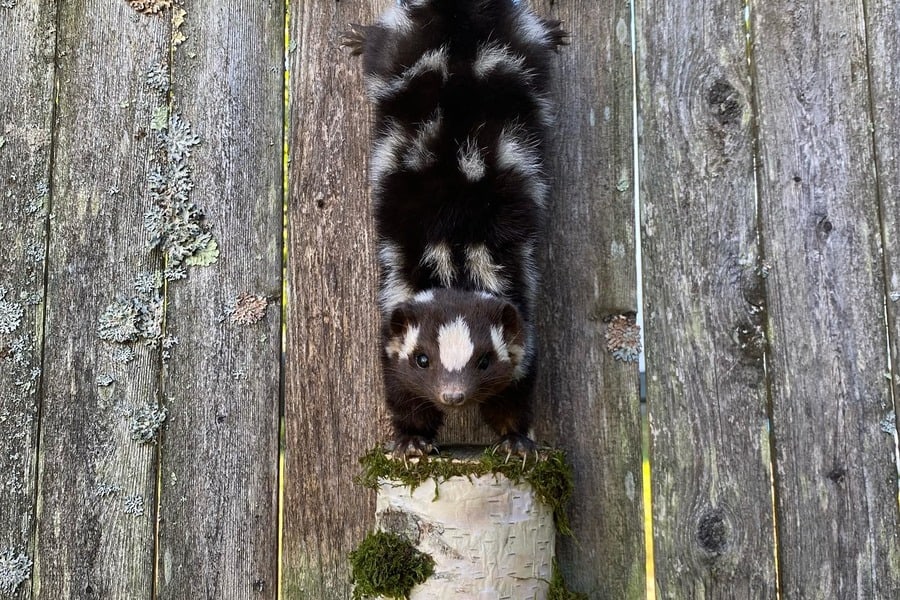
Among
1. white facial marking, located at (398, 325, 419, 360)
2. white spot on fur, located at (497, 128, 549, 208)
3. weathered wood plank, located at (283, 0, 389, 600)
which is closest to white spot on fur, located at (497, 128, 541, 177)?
white spot on fur, located at (497, 128, 549, 208)

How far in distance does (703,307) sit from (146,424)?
92.9 inches

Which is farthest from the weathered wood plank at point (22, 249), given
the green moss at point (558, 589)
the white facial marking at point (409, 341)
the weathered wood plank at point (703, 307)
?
the weathered wood plank at point (703, 307)

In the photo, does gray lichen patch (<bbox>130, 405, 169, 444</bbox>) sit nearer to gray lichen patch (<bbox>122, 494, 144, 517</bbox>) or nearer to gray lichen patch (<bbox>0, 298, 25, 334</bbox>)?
gray lichen patch (<bbox>122, 494, 144, 517</bbox>)

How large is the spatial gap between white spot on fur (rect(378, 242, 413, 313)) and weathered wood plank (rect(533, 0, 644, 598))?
0.60 meters

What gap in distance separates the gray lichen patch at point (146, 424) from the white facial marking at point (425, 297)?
1.19 m

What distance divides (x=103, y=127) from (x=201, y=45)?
0.56 metres

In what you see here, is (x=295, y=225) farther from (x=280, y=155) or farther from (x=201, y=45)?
(x=201, y=45)

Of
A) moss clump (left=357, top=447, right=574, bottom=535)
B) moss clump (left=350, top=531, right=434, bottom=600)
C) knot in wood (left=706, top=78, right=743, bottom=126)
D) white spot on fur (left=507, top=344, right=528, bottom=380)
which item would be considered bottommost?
moss clump (left=350, top=531, right=434, bottom=600)

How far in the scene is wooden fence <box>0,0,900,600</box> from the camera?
10.1 feet

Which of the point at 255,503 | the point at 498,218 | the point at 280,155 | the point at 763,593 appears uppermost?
the point at 280,155

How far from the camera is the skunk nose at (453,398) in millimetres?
2721

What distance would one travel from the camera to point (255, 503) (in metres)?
3.17

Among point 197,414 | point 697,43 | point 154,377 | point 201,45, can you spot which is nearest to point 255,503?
point 197,414

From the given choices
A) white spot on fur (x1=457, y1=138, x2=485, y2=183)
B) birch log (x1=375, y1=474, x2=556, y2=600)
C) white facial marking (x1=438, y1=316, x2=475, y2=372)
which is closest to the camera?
Result: birch log (x1=375, y1=474, x2=556, y2=600)
